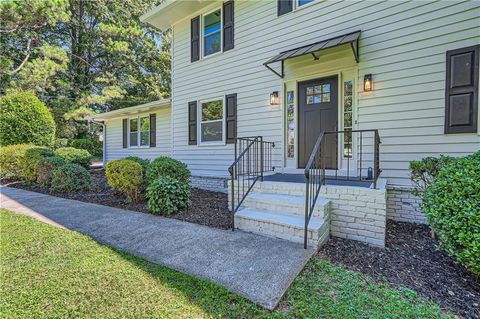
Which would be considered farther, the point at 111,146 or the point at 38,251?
the point at 111,146

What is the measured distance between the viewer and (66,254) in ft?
10.4

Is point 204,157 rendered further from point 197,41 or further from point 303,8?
point 303,8

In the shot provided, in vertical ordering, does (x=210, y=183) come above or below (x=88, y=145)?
below

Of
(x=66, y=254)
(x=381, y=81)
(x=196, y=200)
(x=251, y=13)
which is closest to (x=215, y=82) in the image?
(x=251, y=13)

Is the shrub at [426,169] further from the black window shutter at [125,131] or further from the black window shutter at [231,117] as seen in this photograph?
the black window shutter at [125,131]

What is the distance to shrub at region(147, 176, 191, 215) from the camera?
16.3ft

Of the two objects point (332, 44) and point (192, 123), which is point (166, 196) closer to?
point (192, 123)

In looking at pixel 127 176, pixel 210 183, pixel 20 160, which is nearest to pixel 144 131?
pixel 20 160

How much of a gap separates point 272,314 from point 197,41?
7.74 meters

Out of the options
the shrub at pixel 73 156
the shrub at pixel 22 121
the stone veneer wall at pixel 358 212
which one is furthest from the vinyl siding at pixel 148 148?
the stone veneer wall at pixel 358 212

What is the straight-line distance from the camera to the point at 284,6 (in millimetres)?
5926

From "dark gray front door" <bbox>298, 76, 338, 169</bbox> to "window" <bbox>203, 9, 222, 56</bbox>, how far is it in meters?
3.16

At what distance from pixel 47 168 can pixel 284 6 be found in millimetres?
8263

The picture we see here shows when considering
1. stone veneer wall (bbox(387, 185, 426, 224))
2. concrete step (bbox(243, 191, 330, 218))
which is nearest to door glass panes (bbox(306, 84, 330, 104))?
stone veneer wall (bbox(387, 185, 426, 224))
